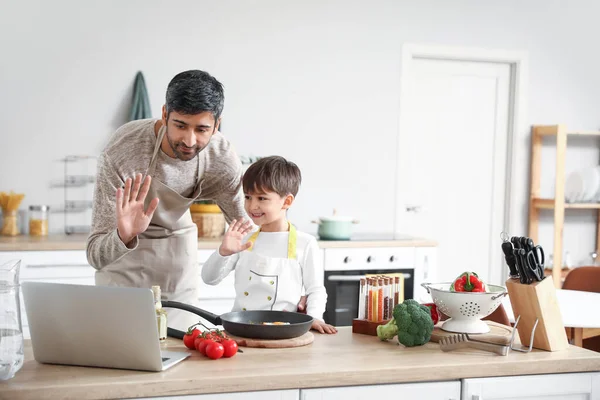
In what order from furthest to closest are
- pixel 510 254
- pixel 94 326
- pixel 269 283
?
pixel 269 283
pixel 510 254
pixel 94 326

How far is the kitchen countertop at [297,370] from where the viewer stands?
66.4 inches

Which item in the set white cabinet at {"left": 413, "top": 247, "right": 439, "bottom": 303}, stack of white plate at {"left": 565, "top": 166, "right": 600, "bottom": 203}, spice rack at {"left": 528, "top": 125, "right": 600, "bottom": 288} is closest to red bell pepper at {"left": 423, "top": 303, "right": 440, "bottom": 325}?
white cabinet at {"left": 413, "top": 247, "right": 439, "bottom": 303}

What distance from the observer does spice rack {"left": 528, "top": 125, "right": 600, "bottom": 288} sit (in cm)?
514

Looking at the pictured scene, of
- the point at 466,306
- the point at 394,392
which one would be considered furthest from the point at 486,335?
the point at 394,392

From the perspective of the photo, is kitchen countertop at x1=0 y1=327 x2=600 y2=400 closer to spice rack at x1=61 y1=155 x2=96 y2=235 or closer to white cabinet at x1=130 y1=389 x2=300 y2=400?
white cabinet at x1=130 y1=389 x2=300 y2=400

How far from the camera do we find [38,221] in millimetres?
4367

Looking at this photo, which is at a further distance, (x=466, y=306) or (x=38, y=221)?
(x=38, y=221)

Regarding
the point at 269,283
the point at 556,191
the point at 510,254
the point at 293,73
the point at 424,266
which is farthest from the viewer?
the point at 556,191

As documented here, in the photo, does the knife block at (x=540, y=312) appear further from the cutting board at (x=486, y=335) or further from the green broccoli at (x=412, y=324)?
the green broccoli at (x=412, y=324)

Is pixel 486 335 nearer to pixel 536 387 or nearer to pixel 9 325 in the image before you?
pixel 536 387

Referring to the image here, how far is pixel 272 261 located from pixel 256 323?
16.0 inches

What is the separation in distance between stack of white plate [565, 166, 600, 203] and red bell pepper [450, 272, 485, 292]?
135 inches

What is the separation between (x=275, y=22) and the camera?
4.86 metres

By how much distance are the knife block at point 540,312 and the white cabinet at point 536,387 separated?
11 centimetres
